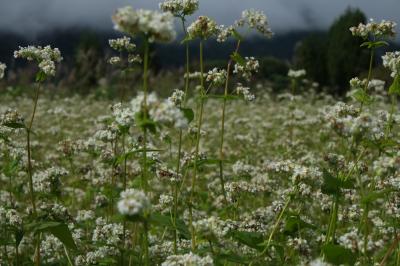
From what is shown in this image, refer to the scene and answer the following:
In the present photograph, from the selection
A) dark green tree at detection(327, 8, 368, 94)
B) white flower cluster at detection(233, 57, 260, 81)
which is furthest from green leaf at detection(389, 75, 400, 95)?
dark green tree at detection(327, 8, 368, 94)

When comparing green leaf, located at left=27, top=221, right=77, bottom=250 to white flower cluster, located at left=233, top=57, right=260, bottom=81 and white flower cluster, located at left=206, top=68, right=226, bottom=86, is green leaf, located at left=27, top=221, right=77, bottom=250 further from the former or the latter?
white flower cluster, located at left=233, top=57, right=260, bottom=81

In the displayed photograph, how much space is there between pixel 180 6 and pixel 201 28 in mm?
329

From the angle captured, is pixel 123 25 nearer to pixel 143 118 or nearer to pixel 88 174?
pixel 143 118

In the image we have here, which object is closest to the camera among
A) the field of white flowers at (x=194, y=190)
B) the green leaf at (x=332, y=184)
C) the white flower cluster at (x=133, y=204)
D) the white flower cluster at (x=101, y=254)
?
the white flower cluster at (x=133, y=204)

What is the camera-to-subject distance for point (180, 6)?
15.3 feet

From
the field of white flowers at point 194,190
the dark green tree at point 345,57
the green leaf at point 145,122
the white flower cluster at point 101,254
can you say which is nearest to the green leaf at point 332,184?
the field of white flowers at point 194,190

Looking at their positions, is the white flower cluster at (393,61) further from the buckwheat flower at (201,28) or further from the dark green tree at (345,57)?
the dark green tree at (345,57)

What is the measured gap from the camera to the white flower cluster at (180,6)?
4652 millimetres

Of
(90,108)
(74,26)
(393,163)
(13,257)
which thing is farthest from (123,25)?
(74,26)

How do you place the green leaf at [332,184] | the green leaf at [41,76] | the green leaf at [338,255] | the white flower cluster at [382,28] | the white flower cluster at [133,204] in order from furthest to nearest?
the white flower cluster at [382,28] < the green leaf at [41,76] < the green leaf at [332,184] < the green leaf at [338,255] < the white flower cluster at [133,204]

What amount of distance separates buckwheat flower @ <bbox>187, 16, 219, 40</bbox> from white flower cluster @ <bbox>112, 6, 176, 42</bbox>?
5.11 feet

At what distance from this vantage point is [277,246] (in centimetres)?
392

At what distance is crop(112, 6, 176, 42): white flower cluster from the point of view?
2861 mm

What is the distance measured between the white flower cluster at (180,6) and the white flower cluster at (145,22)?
5.76ft
